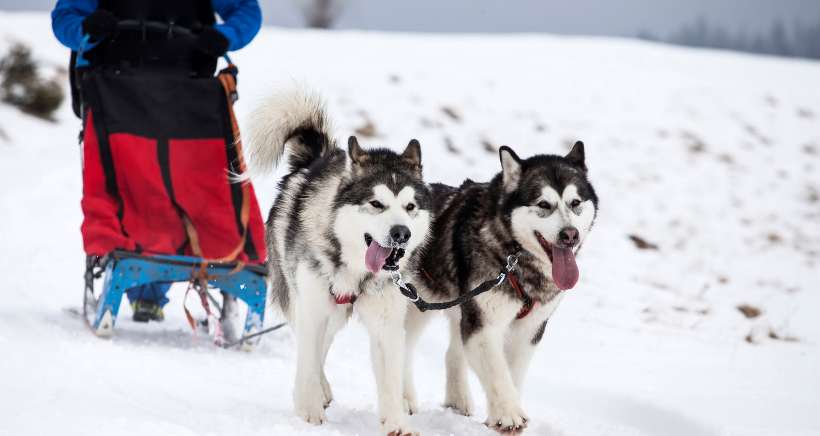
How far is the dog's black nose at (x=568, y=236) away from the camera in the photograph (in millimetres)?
2760

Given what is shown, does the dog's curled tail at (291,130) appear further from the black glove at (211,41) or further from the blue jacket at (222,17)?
the blue jacket at (222,17)

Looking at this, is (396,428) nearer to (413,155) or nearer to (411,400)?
(411,400)

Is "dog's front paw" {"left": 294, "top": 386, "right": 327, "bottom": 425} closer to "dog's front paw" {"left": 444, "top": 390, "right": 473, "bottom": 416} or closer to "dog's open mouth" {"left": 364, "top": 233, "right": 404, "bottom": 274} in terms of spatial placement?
"dog's open mouth" {"left": 364, "top": 233, "right": 404, "bottom": 274}

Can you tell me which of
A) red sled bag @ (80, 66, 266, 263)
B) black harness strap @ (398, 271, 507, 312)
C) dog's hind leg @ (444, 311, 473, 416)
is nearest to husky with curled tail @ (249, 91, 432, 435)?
black harness strap @ (398, 271, 507, 312)

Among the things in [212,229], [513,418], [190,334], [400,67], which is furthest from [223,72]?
[400,67]

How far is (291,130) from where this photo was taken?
11.1 feet

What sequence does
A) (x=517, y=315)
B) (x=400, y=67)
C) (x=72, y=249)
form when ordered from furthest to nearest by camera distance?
(x=400, y=67) < (x=72, y=249) < (x=517, y=315)

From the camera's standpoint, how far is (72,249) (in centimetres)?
602

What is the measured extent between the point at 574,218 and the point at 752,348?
2667 mm

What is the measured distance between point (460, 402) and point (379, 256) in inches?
39.5

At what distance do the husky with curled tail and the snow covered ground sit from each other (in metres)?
0.20

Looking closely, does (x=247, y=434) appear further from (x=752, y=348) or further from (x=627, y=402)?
(x=752, y=348)

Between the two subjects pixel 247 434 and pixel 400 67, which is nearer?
pixel 247 434

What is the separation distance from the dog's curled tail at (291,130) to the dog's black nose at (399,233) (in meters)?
0.83
